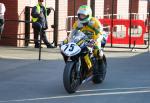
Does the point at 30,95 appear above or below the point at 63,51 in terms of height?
below

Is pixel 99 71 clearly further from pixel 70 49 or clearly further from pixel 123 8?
pixel 123 8

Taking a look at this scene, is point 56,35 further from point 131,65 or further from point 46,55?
point 131,65

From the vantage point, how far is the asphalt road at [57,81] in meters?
9.29

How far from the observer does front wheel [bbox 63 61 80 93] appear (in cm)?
945

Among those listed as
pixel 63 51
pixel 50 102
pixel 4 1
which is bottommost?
pixel 50 102

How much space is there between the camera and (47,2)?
2059 centimetres

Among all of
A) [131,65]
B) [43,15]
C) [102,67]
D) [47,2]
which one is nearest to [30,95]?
[102,67]

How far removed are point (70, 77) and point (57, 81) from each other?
1650mm

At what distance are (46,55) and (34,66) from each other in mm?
2595

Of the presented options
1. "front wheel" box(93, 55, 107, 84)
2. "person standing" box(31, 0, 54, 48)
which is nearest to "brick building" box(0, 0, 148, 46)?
"person standing" box(31, 0, 54, 48)

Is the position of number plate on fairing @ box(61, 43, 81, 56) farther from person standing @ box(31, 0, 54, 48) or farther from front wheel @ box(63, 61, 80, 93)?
person standing @ box(31, 0, 54, 48)

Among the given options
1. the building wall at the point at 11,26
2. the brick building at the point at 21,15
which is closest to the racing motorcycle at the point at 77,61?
the brick building at the point at 21,15

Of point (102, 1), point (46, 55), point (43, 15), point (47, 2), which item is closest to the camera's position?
point (46, 55)

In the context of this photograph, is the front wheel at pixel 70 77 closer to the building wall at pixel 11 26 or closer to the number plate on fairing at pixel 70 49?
the number plate on fairing at pixel 70 49
